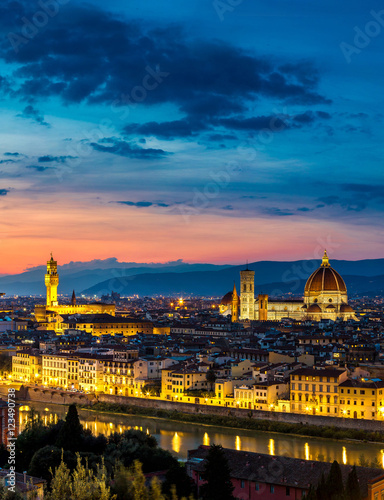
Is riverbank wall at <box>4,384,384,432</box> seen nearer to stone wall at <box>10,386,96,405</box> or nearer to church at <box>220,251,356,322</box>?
stone wall at <box>10,386,96,405</box>

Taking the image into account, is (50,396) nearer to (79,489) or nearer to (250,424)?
(250,424)

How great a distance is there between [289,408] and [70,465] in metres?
9.43

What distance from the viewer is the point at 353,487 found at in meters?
14.2

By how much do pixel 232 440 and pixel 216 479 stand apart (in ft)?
25.2

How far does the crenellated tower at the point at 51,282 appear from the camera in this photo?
237ft

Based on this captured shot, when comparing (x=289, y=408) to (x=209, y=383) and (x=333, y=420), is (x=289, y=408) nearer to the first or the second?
(x=333, y=420)

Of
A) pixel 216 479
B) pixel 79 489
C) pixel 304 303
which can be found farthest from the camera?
pixel 304 303

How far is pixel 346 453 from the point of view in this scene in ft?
68.3

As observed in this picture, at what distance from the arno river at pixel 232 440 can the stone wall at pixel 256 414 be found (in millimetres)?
916

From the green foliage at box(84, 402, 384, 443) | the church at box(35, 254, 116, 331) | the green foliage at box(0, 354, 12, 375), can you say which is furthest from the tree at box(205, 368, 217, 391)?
the church at box(35, 254, 116, 331)

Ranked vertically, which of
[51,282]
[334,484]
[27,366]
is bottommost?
[334,484]

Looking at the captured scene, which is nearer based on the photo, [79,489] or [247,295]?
[79,489]

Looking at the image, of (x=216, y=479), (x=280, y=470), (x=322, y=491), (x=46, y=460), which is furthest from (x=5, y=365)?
(x=322, y=491)

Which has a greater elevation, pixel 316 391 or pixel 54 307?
pixel 54 307
